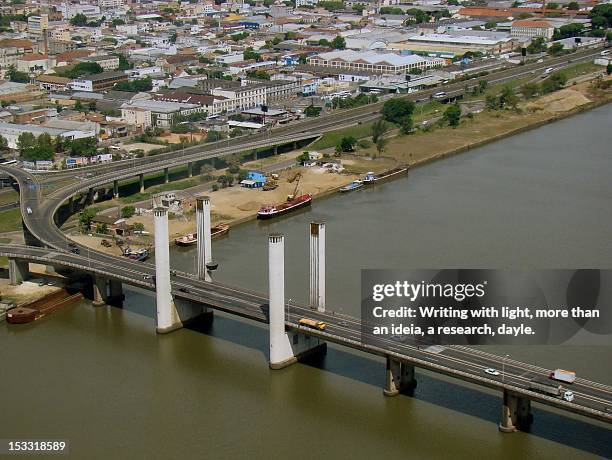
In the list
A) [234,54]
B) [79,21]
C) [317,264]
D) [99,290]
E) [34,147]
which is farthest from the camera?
[79,21]

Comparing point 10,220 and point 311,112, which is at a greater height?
point 311,112

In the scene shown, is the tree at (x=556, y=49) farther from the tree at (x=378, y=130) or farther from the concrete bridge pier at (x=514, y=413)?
the concrete bridge pier at (x=514, y=413)

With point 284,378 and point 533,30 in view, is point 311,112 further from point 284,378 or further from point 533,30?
point 533,30

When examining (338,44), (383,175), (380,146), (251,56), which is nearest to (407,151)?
(380,146)

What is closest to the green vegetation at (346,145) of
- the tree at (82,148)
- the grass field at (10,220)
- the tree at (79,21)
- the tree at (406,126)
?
the tree at (406,126)

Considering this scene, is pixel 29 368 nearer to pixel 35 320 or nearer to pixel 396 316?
pixel 35 320

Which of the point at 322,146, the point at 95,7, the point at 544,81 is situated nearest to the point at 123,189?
the point at 322,146

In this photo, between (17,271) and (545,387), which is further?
(17,271)

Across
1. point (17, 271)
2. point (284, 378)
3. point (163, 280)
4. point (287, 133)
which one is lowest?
point (284, 378)

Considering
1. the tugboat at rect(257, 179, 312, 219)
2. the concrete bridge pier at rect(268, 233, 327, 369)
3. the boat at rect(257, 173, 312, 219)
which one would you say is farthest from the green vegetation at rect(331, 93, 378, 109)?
the concrete bridge pier at rect(268, 233, 327, 369)
